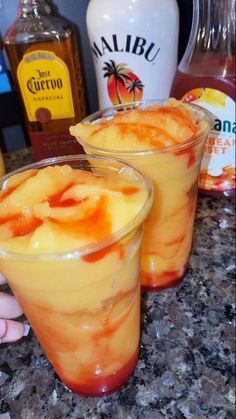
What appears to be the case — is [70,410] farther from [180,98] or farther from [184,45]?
[184,45]

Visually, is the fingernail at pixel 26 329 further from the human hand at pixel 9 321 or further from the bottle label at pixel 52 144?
the bottle label at pixel 52 144

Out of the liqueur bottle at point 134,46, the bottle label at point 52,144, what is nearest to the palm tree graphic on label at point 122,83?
the liqueur bottle at point 134,46

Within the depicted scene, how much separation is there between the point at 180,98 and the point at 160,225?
0.92 feet

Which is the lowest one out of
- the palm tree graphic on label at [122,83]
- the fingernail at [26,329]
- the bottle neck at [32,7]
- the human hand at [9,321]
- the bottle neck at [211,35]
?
the fingernail at [26,329]

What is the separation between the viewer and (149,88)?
771mm

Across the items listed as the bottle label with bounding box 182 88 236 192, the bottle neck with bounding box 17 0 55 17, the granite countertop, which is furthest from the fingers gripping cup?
the bottle neck with bounding box 17 0 55 17

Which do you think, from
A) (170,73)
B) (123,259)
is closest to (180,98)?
(170,73)

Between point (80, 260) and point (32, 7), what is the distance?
2.00 feet

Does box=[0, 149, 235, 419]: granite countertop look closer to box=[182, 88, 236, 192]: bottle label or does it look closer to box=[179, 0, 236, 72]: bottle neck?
box=[182, 88, 236, 192]: bottle label

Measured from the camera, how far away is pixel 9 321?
0.49 meters

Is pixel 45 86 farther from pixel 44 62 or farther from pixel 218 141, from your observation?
pixel 218 141

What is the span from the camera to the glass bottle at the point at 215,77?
0.68m

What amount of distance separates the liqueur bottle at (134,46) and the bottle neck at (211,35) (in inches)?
1.4

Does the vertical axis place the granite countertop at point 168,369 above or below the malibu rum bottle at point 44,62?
below
